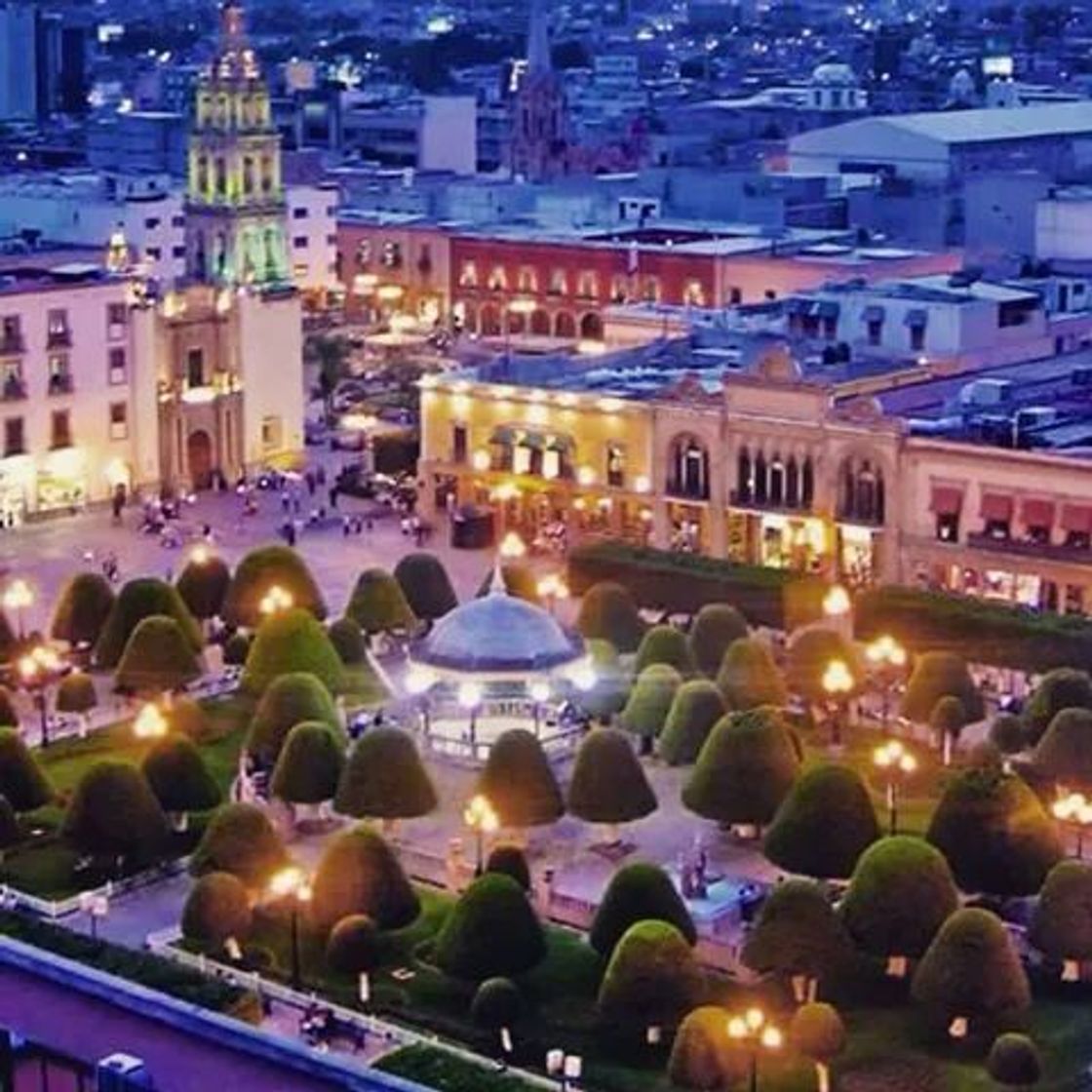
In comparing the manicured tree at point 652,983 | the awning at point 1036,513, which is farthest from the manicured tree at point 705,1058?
the awning at point 1036,513

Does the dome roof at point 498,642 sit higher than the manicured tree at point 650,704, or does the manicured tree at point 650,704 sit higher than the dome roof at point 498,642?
the dome roof at point 498,642

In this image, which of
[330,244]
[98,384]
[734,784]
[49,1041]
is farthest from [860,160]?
[49,1041]

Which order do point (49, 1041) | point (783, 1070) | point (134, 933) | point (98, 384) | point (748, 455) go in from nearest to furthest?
point (49, 1041) → point (783, 1070) → point (134, 933) → point (748, 455) → point (98, 384)

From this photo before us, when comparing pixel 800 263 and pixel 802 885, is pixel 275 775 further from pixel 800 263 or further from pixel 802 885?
pixel 800 263

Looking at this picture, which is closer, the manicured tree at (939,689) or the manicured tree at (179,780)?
the manicured tree at (179,780)

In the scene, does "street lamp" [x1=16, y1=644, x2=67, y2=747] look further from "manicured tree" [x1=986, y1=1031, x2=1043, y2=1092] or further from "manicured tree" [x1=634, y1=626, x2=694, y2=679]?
"manicured tree" [x1=986, y1=1031, x2=1043, y2=1092]

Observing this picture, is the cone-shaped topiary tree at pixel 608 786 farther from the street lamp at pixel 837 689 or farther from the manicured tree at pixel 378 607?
the manicured tree at pixel 378 607

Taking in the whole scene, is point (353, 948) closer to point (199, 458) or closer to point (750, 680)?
point (750, 680)
